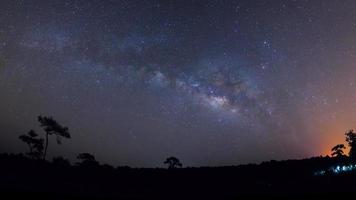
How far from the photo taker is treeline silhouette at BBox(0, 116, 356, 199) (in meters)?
30.7

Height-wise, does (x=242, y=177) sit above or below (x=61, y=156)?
below

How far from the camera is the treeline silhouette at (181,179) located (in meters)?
30.7

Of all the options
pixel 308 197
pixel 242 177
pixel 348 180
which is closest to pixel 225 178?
pixel 242 177

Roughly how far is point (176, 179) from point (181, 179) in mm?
558

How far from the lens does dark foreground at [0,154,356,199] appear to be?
1207 inches

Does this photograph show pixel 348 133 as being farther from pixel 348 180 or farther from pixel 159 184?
pixel 159 184

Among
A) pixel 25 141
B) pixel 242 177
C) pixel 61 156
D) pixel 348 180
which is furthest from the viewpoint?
pixel 61 156

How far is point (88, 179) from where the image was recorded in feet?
121

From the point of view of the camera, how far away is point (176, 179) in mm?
38969

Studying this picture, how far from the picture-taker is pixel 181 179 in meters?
38.9

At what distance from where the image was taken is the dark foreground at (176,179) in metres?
30.7

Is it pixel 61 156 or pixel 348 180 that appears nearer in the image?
pixel 348 180

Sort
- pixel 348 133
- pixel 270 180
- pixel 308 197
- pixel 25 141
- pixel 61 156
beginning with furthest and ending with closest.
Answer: pixel 61 156 < pixel 25 141 < pixel 348 133 < pixel 270 180 < pixel 308 197

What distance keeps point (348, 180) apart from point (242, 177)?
36.9 ft
